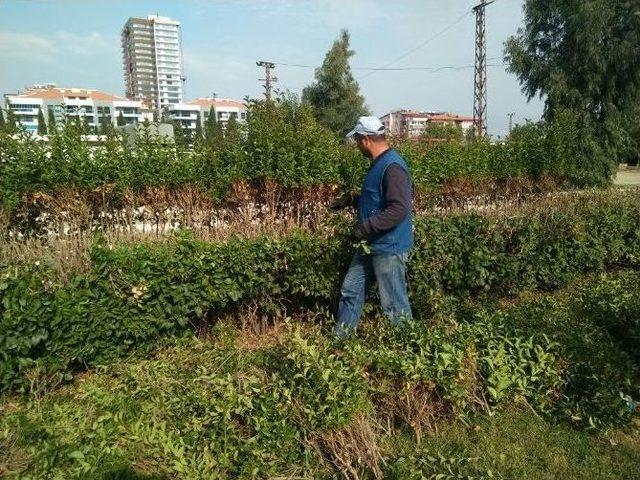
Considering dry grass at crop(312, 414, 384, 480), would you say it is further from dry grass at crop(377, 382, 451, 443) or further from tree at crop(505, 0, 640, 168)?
tree at crop(505, 0, 640, 168)

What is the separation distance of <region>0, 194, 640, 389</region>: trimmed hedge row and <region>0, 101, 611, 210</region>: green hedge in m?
2.45

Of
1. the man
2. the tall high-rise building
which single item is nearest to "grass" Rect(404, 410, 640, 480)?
the man

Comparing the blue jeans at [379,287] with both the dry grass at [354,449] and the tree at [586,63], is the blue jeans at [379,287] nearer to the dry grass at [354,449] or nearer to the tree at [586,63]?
the dry grass at [354,449]

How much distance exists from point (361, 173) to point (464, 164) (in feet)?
10.2

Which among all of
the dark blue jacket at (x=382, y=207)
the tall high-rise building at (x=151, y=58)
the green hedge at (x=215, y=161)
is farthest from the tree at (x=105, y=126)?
the tall high-rise building at (x=151, y=58)

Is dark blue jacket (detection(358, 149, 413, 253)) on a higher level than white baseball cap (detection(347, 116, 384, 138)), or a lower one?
lower

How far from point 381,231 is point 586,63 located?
19059 mm

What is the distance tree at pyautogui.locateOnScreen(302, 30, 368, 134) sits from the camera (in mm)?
28641

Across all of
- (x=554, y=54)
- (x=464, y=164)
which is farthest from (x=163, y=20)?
(x=464, y=164)

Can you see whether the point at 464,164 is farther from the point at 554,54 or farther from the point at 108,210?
the point at 554,54

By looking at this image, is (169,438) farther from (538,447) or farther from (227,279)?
(538,447)

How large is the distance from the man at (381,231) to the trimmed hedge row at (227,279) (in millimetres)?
466

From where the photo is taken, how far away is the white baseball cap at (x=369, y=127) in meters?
3.63

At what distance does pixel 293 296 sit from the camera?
14.8 feet
